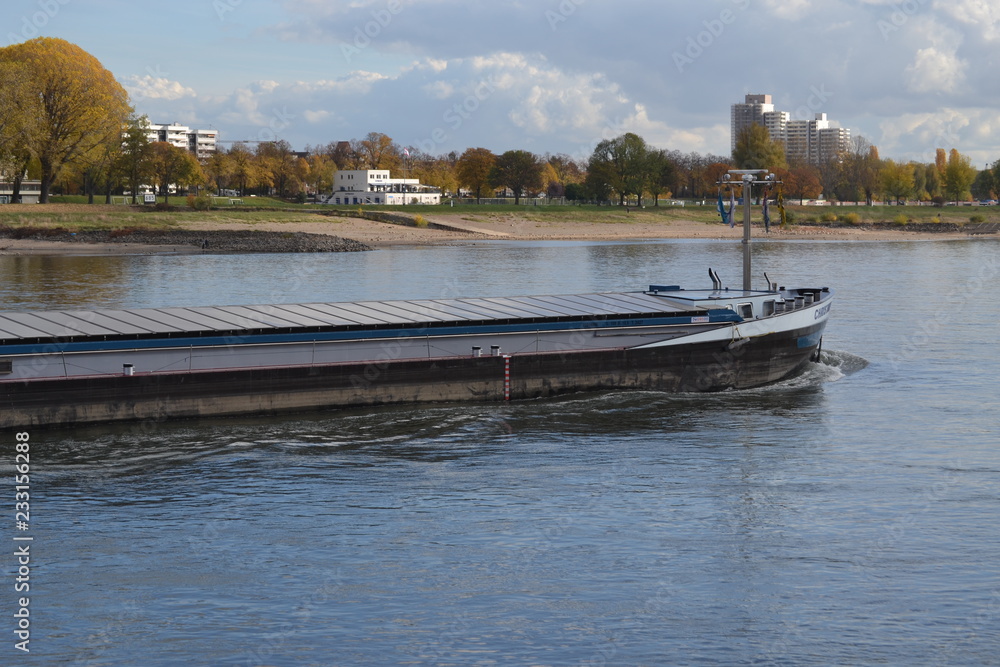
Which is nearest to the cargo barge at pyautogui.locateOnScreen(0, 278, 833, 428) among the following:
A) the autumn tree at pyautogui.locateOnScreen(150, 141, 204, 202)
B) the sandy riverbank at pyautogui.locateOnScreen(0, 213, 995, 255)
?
the sandy riverbank at pyautogui.locateOnScreen(0, 213, 995, 255)

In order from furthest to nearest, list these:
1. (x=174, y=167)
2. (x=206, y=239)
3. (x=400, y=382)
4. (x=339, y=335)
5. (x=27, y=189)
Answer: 1. (x=27, y=189)
2. (x=174, y=167)
3. (x=206, y=239)
4. (x=339, y=335)
5. (x=400, y=382)

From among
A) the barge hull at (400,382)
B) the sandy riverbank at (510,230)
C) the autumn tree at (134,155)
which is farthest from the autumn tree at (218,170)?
the barge hull at (400,382)

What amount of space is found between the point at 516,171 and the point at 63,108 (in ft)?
295

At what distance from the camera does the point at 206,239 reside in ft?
356

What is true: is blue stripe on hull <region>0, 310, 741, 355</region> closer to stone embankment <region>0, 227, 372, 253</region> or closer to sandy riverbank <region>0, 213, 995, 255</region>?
stone embankment <region>0, 227, 372, 253</region>

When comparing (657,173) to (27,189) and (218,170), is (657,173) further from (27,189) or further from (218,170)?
(27,189)

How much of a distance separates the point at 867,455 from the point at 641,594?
10.9 meters

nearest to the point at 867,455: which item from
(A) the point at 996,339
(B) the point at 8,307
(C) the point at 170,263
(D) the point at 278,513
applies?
(D) the point at 278,513

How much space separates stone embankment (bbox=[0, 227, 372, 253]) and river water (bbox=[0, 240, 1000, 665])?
78025 millimetres

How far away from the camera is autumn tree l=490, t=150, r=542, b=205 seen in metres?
190

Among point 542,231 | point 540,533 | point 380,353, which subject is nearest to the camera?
point 540,533

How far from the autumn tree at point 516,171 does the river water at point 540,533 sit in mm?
157007

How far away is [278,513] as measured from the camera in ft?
69.7

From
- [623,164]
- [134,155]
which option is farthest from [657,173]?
[134,155]
